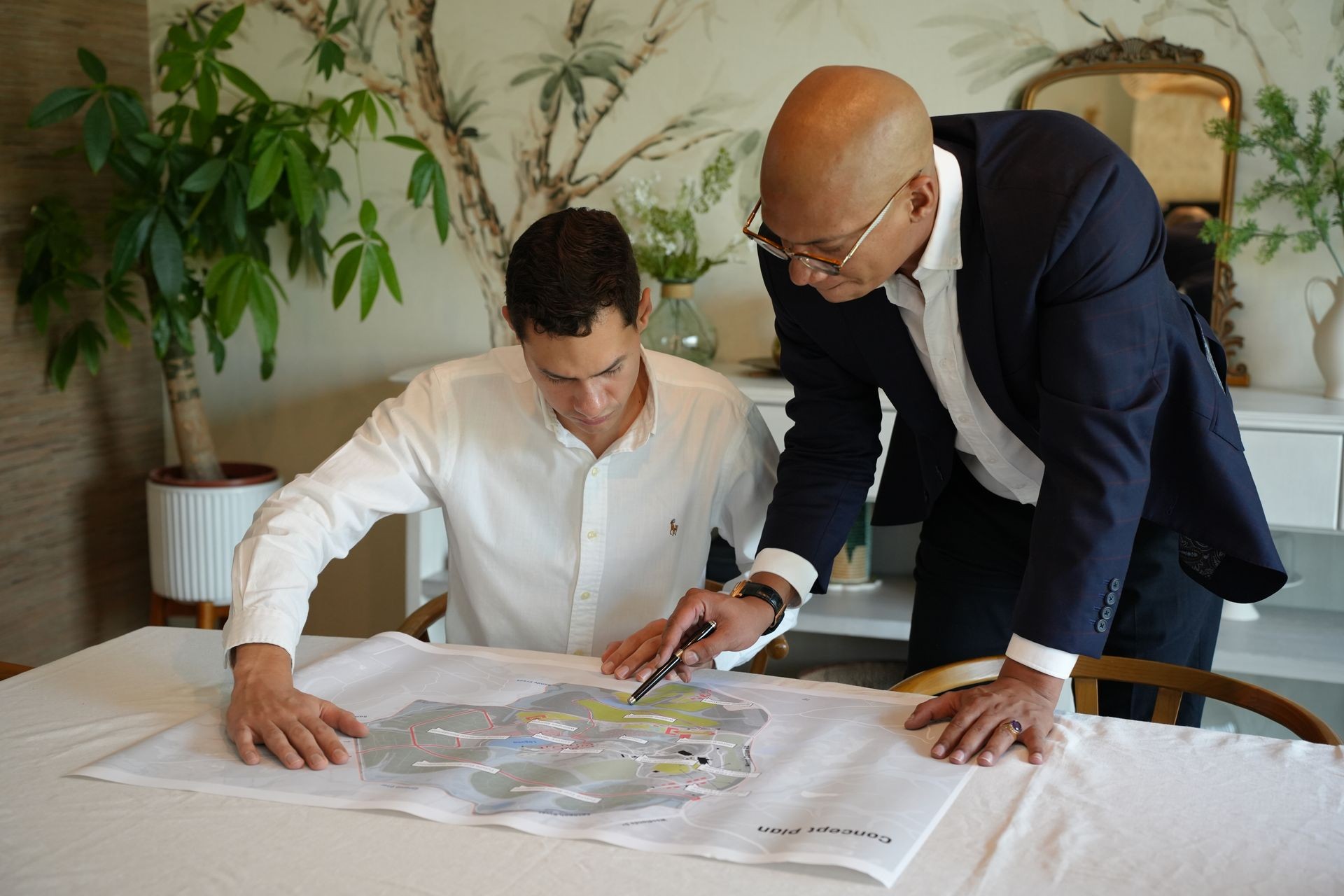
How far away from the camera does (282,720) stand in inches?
50.2

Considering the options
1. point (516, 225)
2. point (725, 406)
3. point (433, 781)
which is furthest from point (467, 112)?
point (433, 781)

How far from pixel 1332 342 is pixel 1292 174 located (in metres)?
0.38

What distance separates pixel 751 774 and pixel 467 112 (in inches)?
94.3

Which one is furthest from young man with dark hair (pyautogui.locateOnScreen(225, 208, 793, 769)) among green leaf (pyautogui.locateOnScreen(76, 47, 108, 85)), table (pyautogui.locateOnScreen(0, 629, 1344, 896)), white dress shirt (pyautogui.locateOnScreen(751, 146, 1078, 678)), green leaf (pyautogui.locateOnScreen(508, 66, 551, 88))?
green leaf (pyautogui.locateOnScreen(76, 47, 108, 85))

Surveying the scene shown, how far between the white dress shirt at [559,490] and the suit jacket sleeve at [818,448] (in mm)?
112

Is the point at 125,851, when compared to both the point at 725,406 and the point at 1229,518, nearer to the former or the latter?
the point at 725,406

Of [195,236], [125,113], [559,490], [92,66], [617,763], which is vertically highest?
[92,66]

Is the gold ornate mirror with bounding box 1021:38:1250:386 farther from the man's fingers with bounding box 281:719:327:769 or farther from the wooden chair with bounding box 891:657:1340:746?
the man's fingers with bounding box 281:719:327:769

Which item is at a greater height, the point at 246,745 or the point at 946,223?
the point at 946,223

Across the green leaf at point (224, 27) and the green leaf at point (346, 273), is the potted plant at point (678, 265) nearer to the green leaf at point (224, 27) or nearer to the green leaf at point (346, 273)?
the green leaf at point (346, 273)

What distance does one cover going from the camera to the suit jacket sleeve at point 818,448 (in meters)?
1.71

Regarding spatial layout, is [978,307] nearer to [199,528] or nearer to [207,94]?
[207,94]

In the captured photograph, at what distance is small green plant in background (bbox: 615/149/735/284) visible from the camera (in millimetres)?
2898

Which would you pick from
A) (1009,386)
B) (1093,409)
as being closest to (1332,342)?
(1009,386)
